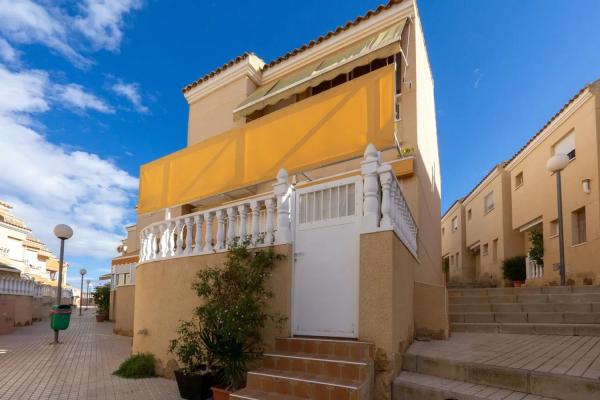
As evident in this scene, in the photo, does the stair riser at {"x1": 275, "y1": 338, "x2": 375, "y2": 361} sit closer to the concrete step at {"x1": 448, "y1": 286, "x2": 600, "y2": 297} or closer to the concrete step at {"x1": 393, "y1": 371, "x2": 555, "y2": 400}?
the concrete step at {"x1": 393, "y1": 371, "x2": 555, "y2": 400}

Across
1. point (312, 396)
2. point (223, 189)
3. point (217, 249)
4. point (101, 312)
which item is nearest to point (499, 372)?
point (312, 396)

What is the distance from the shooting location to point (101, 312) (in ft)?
74.1

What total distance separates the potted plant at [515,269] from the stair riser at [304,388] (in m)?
15.2

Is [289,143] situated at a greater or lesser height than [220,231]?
greater

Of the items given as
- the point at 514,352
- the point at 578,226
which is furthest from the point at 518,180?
the point at 514,352

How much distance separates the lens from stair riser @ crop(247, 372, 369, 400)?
416 cm

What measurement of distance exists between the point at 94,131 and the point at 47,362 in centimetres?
939

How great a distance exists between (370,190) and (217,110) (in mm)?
7867

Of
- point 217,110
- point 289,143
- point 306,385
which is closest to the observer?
point 306,385

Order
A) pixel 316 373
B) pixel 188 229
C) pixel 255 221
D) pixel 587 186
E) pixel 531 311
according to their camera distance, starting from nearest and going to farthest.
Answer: pixel 316 373, pixel 255 221, pixel 188 229, pixel 531 311, pixel 587 186

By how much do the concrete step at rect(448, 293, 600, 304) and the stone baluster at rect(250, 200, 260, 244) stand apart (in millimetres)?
5017

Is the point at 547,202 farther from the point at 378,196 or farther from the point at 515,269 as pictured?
the point at 378,196

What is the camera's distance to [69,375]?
7.13 meters

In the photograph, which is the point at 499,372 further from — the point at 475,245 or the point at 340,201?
the point at 475,245
